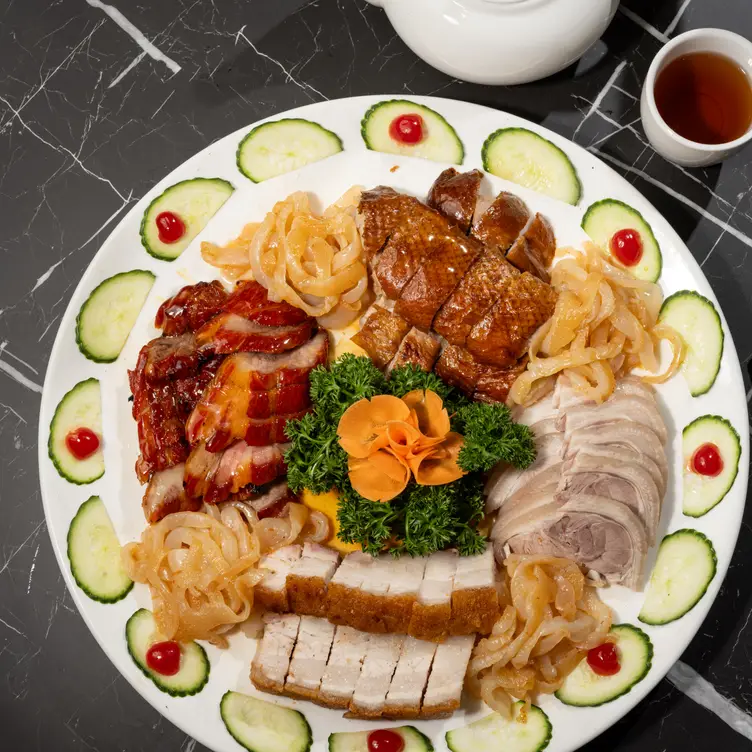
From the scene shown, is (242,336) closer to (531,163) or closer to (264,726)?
(531,163)

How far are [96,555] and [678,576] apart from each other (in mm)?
3196

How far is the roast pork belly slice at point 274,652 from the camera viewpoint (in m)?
3.93

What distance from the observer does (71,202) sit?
5.05m

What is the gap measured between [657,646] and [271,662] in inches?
80.4

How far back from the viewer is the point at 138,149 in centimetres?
502

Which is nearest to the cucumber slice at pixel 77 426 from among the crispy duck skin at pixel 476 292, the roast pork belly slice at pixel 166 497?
the roast pork belly slice at pixel 166 497

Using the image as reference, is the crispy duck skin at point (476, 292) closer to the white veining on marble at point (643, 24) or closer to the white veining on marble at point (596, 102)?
the white veining on marble at point (596, 102)

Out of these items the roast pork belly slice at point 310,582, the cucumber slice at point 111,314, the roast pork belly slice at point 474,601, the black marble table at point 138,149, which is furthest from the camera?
the black marble table at point 138,149

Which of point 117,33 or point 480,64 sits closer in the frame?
point 480,64

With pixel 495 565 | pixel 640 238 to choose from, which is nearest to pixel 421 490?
pixel 495 565

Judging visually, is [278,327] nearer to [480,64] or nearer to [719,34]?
[480,64]

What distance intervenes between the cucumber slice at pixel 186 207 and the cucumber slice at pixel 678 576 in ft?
10.4

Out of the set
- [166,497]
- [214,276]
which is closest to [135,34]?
[214,276]

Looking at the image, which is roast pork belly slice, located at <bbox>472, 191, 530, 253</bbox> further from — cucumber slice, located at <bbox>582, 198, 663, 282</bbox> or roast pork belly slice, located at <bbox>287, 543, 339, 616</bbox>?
roast pork belly slice, located at <bbox>287, 543, 339, 616</bbox>
